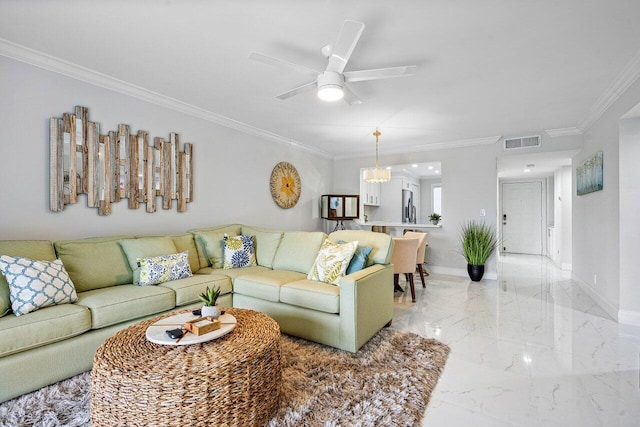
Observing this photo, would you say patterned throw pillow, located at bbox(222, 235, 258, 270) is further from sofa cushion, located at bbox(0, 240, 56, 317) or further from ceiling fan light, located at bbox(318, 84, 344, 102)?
ceiling fan light, located at bbox(318, 84, 344, 102)

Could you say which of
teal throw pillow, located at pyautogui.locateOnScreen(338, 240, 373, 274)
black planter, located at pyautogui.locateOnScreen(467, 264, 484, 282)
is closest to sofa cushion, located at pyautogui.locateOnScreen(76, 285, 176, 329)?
teal throw pillow, located at pyautogui.locateOnScreen(338, 240, 373, 274)

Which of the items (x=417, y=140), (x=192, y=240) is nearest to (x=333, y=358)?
(x=192, y=240)

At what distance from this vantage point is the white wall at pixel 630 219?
3.11 metres

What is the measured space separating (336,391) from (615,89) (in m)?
3.91

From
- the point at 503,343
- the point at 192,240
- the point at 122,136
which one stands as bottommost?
the point at 503,343

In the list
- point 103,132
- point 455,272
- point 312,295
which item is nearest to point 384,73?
point 312,295

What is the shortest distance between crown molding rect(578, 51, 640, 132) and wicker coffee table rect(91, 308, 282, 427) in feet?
12.3

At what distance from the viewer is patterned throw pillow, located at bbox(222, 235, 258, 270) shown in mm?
3533

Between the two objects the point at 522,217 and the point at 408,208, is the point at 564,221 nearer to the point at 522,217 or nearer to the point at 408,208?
the point at 522,217

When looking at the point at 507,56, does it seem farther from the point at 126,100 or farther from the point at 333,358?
the point at 126,100

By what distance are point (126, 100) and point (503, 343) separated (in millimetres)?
4348

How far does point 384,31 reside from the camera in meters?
2.18

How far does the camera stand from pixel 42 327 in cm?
189

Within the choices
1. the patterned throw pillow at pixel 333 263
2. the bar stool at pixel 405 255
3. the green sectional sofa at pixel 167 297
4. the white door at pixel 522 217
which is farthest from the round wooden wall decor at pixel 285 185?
the white door at pixel 522 217
